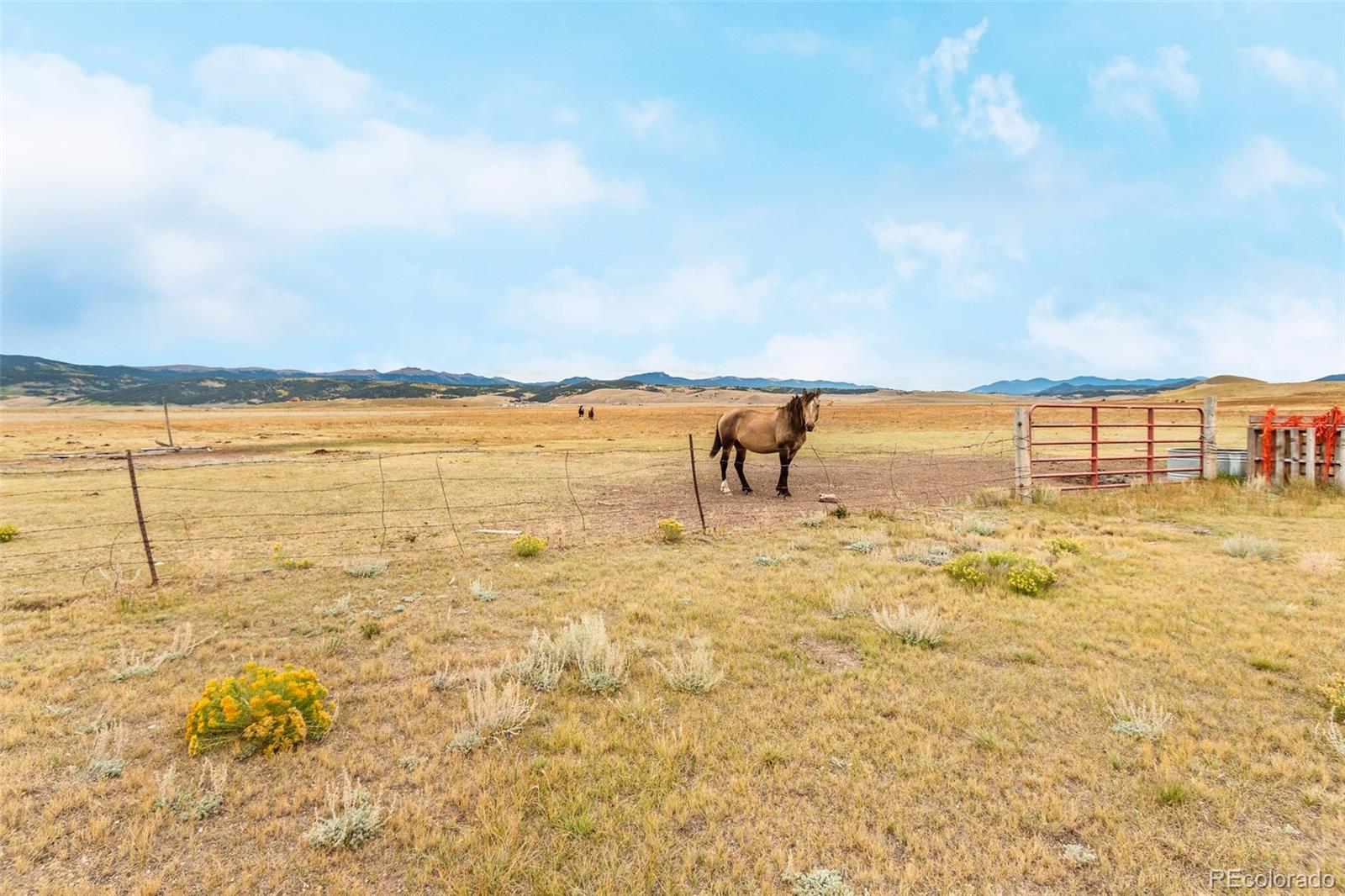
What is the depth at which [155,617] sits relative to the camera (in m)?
6.64

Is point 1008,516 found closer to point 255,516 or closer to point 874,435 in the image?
point 255,516

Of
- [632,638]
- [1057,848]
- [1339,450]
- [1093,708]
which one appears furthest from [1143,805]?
[1339,450]

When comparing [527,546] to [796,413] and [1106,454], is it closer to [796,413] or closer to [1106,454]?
[796,413]

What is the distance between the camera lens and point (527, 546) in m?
9.23

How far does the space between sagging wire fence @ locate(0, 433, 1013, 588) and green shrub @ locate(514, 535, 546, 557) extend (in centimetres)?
72

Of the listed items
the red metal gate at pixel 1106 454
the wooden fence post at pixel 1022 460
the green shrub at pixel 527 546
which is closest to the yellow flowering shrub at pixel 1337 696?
the red metal gate at pixel 1106 454

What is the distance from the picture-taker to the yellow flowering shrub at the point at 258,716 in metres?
4.07

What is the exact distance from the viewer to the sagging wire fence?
31.0ft

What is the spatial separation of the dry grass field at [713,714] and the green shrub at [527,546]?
0.57 ft

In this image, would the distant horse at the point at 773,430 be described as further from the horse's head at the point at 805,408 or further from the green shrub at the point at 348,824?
the green shrub at the point at 348,824

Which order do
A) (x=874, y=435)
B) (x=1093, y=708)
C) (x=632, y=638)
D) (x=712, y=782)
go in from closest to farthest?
1. (x=712, y=782)
2. (x=1093, y=708)
3. (x=632, y=638)
4. (x=874, y=435)

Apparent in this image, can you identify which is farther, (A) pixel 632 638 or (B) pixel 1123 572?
(B) pixel 1123 572

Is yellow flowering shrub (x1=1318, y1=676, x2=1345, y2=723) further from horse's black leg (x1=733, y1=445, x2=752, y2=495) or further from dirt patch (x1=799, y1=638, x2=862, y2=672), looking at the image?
horse's black leg (x1=733, y1=445, x2=752, y2=495)

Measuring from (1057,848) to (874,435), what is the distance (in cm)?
3426
